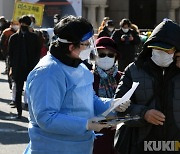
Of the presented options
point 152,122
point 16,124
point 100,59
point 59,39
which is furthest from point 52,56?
point 16,124

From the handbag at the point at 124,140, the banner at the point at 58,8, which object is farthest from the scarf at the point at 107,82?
the banner at the point at 58,8

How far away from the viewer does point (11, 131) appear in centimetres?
912

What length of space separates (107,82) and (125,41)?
8624 mm

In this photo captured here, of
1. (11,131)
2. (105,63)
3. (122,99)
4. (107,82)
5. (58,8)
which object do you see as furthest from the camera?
(58,8)

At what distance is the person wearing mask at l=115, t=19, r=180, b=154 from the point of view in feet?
13.6

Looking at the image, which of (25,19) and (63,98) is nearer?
(63,98)

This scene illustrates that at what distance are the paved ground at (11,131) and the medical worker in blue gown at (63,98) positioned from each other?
160 inches

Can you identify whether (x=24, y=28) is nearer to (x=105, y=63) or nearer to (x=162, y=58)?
(x=105, y=63)

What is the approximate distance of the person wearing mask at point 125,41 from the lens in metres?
13.9

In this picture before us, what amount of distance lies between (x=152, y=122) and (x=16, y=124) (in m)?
5.87

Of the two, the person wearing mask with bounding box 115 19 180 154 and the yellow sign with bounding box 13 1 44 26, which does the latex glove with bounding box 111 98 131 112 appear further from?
the yellow sign with bounding box 13 1 44 26

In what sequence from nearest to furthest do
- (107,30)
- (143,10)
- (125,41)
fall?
(125,41) < (107,30) < (143,10)

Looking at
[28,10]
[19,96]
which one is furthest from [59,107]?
[28,10]

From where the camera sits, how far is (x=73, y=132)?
357cm
